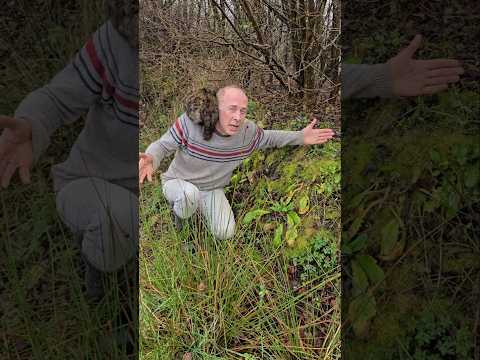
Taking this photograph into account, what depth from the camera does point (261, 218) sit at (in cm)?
205

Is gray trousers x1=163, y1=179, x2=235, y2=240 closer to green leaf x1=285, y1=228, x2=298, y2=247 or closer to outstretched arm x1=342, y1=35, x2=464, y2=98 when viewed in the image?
green leaf x1=285, y1=228, x2=298, y2=247

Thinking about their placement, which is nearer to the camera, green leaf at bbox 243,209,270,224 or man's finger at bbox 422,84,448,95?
green leaf at bbox 243,209,270,224

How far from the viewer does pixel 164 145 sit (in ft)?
6.66

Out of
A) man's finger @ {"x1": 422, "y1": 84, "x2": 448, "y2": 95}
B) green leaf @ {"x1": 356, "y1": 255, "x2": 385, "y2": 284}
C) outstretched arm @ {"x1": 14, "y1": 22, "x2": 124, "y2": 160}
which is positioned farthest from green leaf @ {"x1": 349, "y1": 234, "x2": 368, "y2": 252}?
outstretched arm @ {"x1": 14, "y1": 22, "x2": 124, "y2": 160}

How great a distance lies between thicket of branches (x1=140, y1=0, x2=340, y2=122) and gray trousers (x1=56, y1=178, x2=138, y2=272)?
16.6 inches

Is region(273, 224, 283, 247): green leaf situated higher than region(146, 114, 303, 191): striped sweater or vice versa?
region(146, 114, 303, 191): striped sweater

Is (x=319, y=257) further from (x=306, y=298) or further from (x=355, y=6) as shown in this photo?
(x=355, y=6)

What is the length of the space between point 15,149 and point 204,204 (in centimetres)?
78

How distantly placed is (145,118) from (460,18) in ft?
4.32

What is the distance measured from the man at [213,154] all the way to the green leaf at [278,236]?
16cm

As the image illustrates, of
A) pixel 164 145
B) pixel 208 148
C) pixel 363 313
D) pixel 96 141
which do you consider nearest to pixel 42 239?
pixel 96 141

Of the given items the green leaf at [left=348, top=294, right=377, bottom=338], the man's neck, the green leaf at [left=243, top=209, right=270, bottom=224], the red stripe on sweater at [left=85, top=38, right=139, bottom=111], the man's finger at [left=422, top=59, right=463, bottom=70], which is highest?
the man's finger at [left=422, top=59, right=463, bottom=70]

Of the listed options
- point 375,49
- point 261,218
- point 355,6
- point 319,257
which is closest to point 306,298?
point 319,257

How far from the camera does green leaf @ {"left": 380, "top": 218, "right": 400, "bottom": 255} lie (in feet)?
7.03
